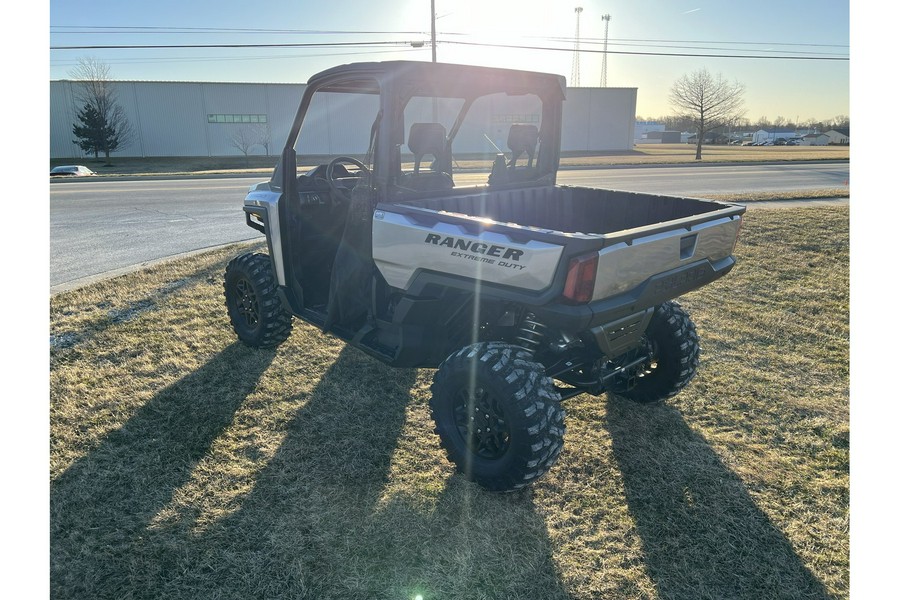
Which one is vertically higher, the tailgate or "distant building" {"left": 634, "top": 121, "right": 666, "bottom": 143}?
"distant building" {"left": 634, "top": 121, "right": 666, "bottom": 143}

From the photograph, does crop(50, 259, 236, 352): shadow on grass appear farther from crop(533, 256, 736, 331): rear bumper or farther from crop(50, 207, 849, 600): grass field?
crop(533, 256, 736, 331): rear bumper

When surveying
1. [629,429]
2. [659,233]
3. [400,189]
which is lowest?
[629,429]

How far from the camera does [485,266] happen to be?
287 centimetres

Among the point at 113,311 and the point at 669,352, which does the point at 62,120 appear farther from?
the point at 669,352

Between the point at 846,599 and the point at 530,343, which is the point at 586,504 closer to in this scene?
the point at 530,343

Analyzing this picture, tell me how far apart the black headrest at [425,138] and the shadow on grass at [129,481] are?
215 centimetres

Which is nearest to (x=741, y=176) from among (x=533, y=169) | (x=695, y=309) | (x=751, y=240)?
(x=751, y=240)

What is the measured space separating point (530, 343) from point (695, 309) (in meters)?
3.45

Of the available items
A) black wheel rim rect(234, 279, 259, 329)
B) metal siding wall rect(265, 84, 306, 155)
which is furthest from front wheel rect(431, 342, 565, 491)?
metal siding wall rect(265, 84, 306, 155)

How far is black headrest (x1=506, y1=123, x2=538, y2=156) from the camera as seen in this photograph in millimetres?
4262

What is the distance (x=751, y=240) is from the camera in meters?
9.05

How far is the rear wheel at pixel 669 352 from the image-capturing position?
3.83 m

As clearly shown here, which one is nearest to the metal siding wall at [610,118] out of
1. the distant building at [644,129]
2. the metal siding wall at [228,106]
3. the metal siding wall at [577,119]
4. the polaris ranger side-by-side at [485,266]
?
the metal siding wall at [577,119]

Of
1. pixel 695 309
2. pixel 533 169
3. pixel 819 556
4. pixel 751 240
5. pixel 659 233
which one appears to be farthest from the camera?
pixel 751 240
